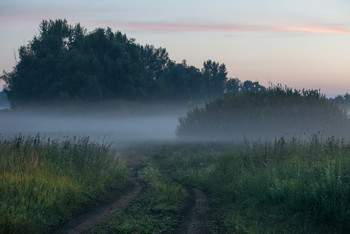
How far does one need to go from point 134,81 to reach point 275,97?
146 ft

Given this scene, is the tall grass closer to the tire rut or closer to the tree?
the tire rut

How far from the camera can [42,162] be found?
10781mm

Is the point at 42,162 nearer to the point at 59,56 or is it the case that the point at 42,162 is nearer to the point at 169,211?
the point at 169,211

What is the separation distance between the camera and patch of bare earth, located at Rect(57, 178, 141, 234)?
8297mm

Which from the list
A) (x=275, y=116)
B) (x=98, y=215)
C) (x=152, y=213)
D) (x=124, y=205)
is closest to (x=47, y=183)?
(x=98, y=215)

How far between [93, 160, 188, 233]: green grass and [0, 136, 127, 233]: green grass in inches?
52.2

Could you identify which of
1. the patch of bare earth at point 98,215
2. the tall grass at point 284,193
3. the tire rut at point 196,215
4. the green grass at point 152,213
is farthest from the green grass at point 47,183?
the tall grass at point 284,193

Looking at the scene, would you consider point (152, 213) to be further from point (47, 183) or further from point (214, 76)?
point (214, 76)

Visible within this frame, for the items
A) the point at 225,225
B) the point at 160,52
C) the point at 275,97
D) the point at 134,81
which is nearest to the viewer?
the point at 225,225

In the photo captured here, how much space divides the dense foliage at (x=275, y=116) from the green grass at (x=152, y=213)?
48.5 feet

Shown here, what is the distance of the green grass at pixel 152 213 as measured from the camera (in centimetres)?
817

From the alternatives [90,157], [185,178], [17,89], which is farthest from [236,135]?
[17,89]

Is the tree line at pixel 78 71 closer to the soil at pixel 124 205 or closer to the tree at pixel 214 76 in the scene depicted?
the tree at pixel 214 76

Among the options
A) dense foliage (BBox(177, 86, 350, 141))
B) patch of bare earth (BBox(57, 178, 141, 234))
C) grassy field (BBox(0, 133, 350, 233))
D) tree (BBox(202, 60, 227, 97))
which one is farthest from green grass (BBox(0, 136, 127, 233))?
tree (BBox(202, 60, 227, 97))
